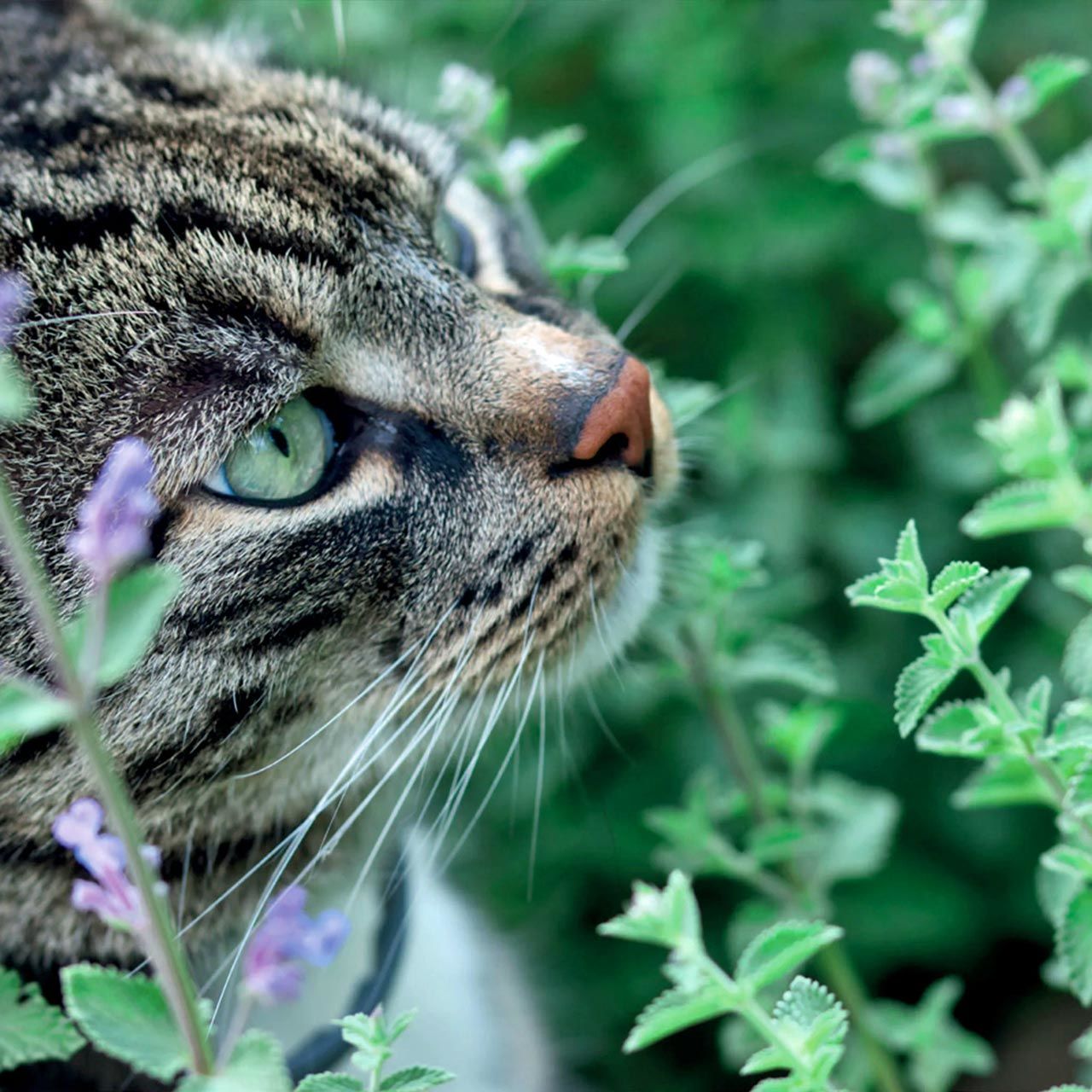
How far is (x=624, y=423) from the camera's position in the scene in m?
1.39

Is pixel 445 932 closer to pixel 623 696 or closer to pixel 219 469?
pixel 623 696

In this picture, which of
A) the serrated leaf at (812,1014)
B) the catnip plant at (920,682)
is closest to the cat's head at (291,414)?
the catnip plant at (920,682)

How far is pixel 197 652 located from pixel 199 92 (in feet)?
2.12

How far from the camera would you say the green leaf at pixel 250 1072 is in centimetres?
81

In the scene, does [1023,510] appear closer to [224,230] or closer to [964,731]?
[964,731]

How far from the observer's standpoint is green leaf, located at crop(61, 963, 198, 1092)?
2.70ft

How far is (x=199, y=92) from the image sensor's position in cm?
149

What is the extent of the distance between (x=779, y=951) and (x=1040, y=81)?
1017 millimetres

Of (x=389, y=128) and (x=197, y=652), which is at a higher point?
(x=389, y=128)

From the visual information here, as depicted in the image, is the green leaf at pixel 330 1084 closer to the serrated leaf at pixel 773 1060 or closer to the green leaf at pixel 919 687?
the serrated leaf at pixel 773 1060

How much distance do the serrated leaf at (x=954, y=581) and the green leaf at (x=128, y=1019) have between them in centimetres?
63

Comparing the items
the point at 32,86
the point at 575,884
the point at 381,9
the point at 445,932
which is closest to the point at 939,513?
the point at 575,884

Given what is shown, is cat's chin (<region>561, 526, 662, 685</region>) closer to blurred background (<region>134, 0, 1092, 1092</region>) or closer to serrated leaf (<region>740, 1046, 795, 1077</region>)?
blurred background (<region>134, 0, 1092, 1092</region>)

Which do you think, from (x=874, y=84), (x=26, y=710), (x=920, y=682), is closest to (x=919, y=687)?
(x=920, y=682)
